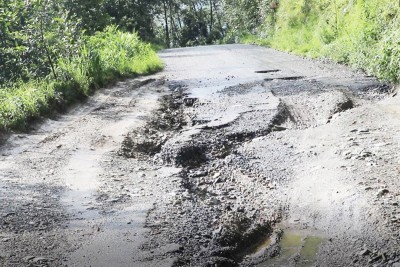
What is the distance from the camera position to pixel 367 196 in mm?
3641

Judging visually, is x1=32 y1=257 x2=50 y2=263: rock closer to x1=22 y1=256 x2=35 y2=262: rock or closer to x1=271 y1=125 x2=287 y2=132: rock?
x1=22 y1=256 x2=35 y2=262: rock

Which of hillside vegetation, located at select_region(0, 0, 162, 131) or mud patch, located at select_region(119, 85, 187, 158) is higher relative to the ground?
hillside vegetation, located at select_region(0, 0, 162, 131)

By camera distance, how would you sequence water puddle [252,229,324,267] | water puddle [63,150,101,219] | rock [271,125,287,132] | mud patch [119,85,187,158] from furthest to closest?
rock [271,125,287,132] → mud patch [119,85,187,158] → water puddle [63,150,101,219] → water puddle [252,229,324,267]

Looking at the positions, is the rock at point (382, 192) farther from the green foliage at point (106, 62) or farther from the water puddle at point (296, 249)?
the green foliage at point (106, 62)

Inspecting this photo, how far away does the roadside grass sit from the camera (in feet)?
21.1

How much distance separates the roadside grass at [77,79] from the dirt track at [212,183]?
0.34 m

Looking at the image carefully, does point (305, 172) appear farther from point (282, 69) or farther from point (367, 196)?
point (282, 69)

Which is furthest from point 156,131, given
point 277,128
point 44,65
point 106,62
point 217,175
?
point 106,62

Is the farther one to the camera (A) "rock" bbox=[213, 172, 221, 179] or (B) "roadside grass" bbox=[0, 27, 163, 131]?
(B) "roadside grass" bbox=[0, 27, 163, 131]

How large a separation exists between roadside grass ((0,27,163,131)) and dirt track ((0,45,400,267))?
1.12 ft

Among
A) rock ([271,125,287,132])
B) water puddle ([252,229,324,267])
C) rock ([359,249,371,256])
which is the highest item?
rock ([271,125,287,132])

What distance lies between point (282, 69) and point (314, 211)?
6.91m

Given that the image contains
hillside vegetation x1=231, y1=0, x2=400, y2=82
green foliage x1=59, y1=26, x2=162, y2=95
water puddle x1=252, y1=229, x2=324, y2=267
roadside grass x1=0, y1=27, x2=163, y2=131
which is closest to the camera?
water puddle x1=252, y1=229, x2=324, y2=267

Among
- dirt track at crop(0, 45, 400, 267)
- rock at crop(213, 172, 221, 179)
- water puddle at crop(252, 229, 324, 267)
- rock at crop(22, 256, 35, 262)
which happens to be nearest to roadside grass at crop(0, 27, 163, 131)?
dirt track at crop(0, 45, 400, 267)
